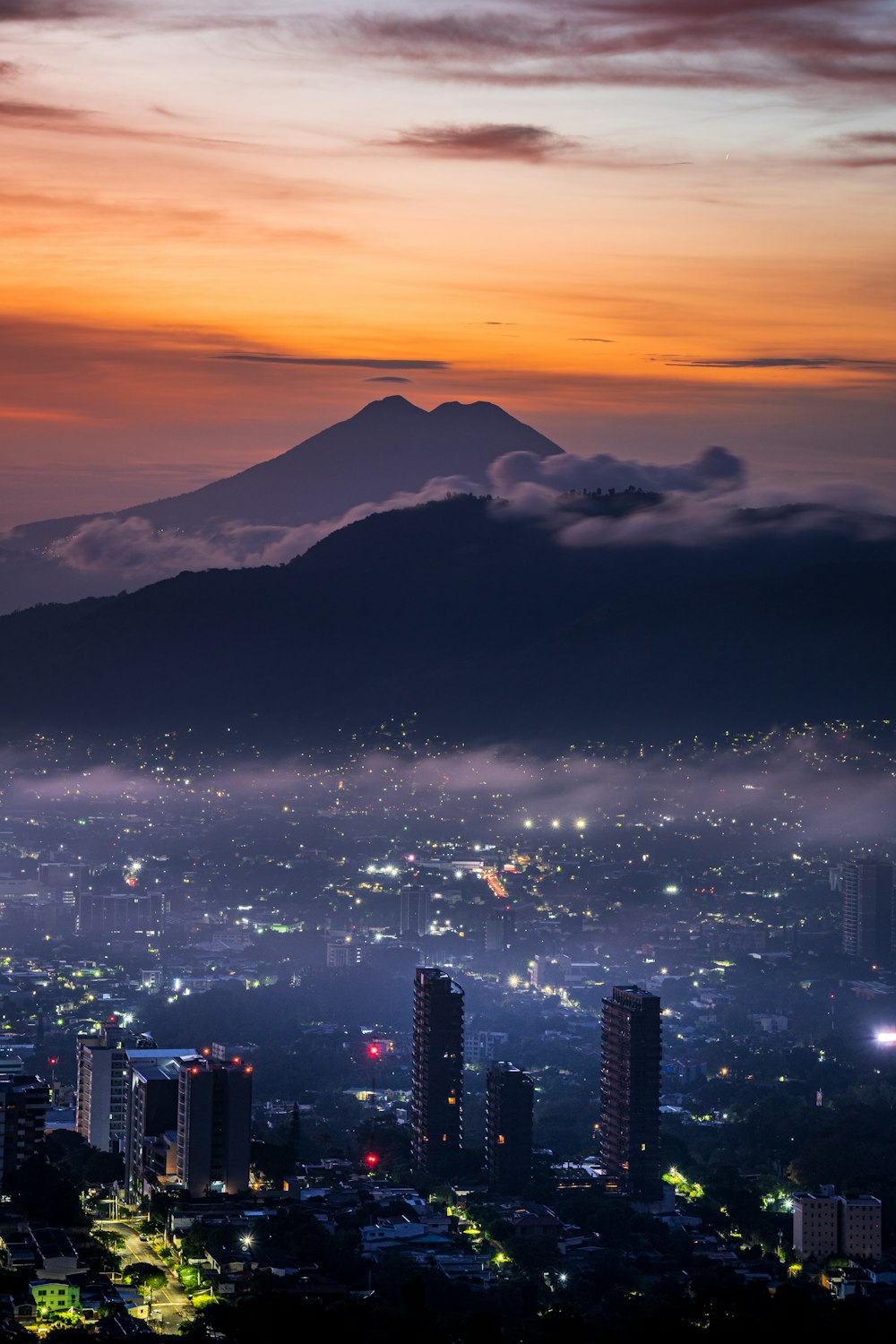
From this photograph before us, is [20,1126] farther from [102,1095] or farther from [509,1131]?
[509,1131]

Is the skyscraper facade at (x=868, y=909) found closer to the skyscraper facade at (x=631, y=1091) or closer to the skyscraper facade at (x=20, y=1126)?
the skyscraper facade at (x=631, y=1091)

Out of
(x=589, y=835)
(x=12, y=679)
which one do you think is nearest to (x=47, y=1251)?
(x=589, y=835)

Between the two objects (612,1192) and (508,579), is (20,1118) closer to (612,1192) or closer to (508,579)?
(612,1192)

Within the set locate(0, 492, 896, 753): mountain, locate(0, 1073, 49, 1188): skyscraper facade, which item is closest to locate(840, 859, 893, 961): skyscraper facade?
locate(0, 492, 896, 753): mountain

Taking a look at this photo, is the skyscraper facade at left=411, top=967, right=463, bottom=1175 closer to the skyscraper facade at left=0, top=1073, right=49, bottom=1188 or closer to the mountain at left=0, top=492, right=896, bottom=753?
the skyscraper facade at left=0, top=1073, right=49, bottom=1188

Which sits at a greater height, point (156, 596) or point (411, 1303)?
point (156, 596)

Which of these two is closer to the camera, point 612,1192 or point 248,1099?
point 248,1099

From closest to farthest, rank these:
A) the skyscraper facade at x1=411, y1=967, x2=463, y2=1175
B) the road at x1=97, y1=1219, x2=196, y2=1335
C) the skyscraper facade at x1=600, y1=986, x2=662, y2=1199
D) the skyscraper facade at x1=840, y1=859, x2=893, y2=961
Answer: the road at x1=97, y1=1219, x2=196, y2=1335 → the skyscraper facade at x1=600, y1=986, x2=662, y2=1199 → the skyscraper facade at x1=411, y1=967, x2=463, y2=1175 → the skyscraper facade at x1=840, y1=859, x2=893, y2=961
